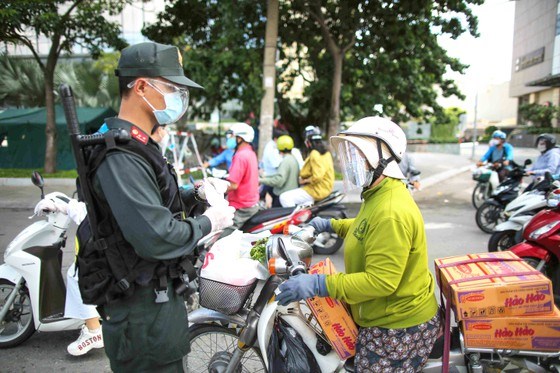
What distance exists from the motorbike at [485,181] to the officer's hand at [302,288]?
7.68m

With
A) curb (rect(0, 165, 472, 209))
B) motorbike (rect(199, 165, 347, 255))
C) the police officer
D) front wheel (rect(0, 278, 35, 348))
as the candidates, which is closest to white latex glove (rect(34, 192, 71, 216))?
front wheel (rect(0, 278, 35, 348))

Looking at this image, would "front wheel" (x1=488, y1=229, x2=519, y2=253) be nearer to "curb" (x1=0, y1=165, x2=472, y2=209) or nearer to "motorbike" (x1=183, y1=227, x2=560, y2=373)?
"motorbike" (x1=183, y1=227, x2=560, y2=373)

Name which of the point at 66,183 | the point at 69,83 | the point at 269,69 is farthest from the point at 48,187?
the point at 69,83

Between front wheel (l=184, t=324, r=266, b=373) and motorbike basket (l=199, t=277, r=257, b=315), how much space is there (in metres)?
0.36

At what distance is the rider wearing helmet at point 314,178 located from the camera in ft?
19.9

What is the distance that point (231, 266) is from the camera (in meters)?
2.25

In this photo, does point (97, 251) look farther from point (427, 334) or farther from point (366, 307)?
point (427, 334)

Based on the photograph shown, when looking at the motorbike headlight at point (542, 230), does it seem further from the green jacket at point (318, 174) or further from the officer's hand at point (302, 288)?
the officer's hand at point (302, 288)

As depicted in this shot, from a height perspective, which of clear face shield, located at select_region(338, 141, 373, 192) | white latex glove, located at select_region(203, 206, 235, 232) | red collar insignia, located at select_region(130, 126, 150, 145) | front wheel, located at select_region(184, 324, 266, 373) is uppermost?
red collar insignia, located at select_region(130, 126, 150, 145)

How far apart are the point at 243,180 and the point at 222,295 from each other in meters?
3.16

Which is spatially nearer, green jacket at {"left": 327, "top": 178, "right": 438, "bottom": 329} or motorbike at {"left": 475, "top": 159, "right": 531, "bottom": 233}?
green jacket at {"left": 327, "top": 178, "right": 438, "bottom": 329}

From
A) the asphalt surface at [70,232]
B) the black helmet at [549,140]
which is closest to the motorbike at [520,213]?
the asphalt surface at [70,232]

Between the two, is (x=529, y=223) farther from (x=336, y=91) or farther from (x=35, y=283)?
(x=336, y=91)

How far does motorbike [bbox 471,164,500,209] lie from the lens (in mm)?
8637
